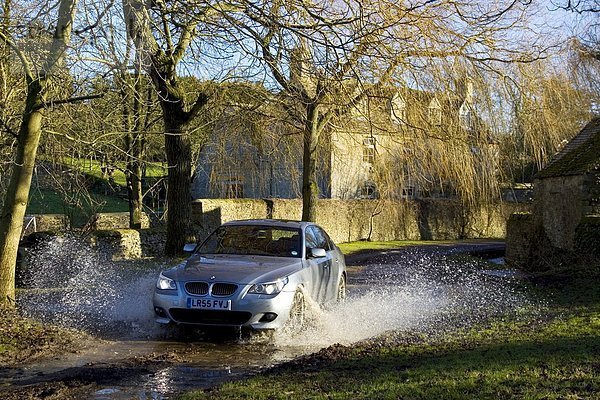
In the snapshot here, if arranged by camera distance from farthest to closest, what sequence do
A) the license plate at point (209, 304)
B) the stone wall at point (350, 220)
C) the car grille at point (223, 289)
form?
the stone wall at point (350, 220) → the car grille at point (223, 289) → the license plate at point (209, 304)

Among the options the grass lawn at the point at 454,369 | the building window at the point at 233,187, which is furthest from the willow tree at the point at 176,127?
the grass lawn at the point at 454,369

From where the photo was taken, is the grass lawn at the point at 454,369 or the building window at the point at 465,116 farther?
the building window at the point at 465,116

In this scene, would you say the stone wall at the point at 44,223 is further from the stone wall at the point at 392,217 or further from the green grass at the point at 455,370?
the green grass at the point at 455,370

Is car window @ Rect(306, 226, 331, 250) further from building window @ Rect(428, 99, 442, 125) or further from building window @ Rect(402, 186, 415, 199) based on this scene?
building window @ Rect(402, 186, 415, 199)

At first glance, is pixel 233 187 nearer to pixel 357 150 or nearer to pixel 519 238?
pixel 357 150

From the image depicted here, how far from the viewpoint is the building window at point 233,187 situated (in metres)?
27.3

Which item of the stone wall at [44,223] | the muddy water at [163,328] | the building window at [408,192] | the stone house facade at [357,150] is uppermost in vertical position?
the stone house facade at [357,150]

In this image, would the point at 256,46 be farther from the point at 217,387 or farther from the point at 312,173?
the point at 312,173

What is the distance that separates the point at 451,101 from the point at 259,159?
29.0 ft

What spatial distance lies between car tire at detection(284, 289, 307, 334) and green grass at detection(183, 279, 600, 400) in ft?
4.21

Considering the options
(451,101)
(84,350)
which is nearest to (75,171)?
(451,101)

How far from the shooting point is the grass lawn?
5977 mm

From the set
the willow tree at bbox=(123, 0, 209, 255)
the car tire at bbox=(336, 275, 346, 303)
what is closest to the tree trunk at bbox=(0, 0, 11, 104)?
the willow tree at bbox=(123, 0, 209, 255)

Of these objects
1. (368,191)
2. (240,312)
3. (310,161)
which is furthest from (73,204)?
(368,191)
